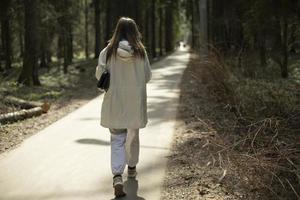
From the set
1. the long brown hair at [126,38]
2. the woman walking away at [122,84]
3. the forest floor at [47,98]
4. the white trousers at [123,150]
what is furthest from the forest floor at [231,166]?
the forest floor at [47,98]

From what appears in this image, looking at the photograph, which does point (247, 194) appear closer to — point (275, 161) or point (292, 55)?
point (275, 161)

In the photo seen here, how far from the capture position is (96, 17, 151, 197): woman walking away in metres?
6.45

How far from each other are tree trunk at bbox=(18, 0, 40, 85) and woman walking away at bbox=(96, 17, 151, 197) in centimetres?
1548

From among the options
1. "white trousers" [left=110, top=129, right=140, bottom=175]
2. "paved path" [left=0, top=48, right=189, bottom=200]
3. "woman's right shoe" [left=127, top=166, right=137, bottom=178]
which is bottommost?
"paved path" [left=0, top=48, right=189, bottom=200]

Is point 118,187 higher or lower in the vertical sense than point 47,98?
higher

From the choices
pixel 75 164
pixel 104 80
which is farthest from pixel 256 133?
pixel 75 164

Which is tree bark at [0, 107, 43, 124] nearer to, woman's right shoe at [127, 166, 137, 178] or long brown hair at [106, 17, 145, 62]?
woman's right shoe at [127, 166, 137, 178]

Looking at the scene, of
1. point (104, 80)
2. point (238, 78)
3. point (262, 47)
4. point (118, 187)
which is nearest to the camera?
point (118, 187)

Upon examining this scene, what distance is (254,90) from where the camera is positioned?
13.3 metres

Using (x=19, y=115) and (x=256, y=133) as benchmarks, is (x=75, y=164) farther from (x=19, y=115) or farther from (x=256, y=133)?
(x=19, y=115)

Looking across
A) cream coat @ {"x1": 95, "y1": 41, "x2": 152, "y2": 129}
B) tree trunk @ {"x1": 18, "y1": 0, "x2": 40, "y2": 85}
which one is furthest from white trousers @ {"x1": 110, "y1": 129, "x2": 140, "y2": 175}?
tree trunk @ {"x1": 18, "y1": 0, "x2": 40, "y2": 85}

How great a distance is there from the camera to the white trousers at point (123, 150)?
254 inches

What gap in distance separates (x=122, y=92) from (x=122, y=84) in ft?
0.33

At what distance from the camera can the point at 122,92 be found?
257 inches
